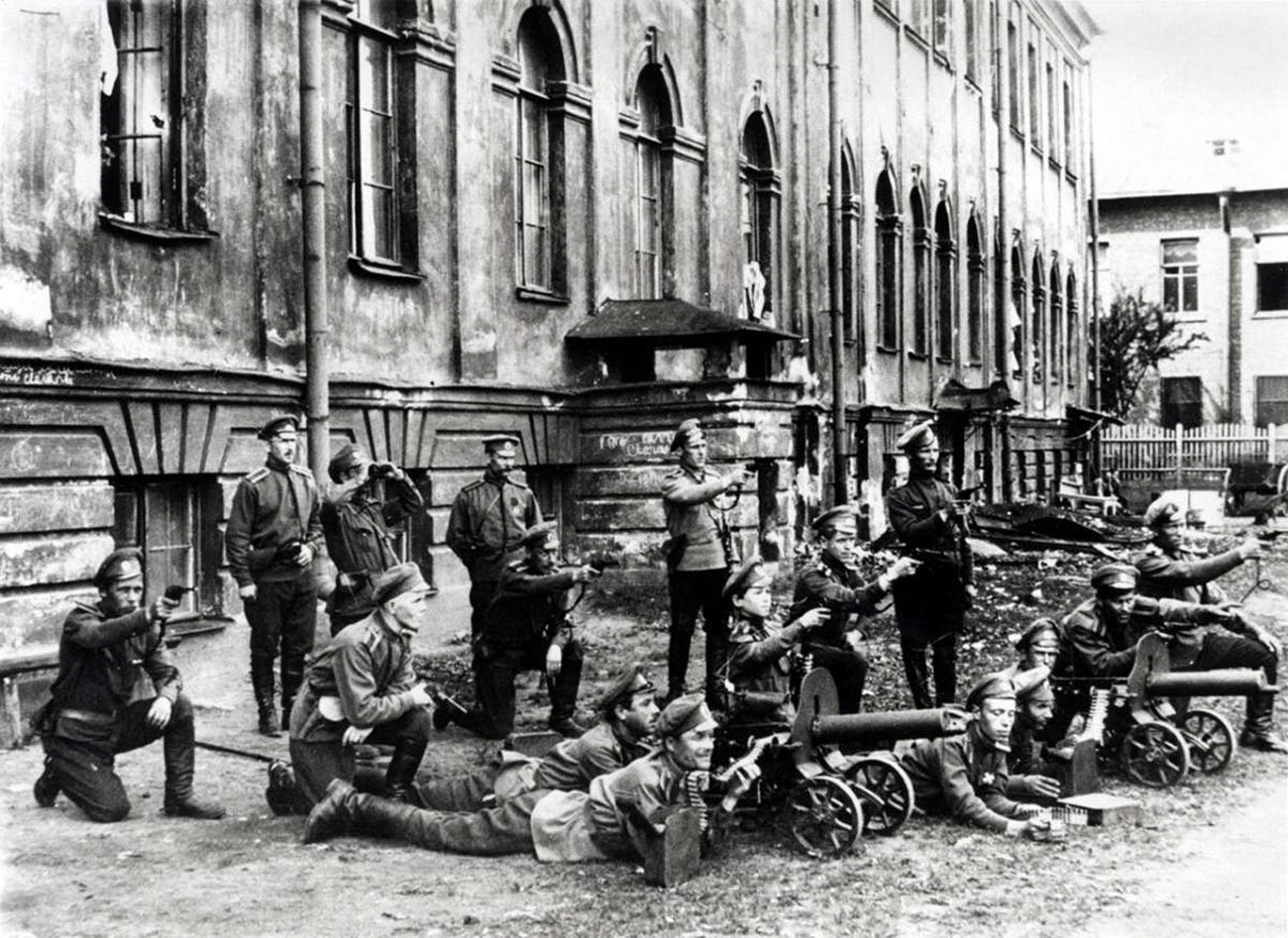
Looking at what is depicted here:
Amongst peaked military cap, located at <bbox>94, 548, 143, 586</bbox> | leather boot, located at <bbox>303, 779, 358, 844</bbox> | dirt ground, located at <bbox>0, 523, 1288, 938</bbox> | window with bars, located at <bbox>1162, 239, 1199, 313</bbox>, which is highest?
window with bars, located at <bbox>1162, 239, 1199, 313</bbox>

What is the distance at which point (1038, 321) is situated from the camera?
111 feet

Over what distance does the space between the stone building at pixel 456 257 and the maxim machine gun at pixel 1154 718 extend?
20.1 ft

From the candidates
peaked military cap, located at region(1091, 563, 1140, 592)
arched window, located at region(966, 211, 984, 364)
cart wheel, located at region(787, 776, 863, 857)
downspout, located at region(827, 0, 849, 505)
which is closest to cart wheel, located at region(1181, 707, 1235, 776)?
peaked military cap, located at region(1091, 563, 1140, 592)

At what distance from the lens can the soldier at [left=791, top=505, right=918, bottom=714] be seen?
8.15 metres

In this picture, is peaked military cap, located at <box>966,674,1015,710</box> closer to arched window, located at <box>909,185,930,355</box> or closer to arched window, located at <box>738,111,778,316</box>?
arched window, located at <box>738,111,778,316</box>

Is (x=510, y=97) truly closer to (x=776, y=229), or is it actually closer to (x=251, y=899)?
(x=776, y=229)

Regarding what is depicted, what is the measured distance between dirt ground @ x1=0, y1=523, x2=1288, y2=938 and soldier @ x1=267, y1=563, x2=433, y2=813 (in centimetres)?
35

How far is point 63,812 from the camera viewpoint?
288 inches

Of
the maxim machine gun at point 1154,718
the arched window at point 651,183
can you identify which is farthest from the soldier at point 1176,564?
the arched window at point 651,183

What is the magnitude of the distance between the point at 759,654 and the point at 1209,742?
3.00 meters

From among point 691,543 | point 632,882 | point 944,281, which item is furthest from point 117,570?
point 944,281

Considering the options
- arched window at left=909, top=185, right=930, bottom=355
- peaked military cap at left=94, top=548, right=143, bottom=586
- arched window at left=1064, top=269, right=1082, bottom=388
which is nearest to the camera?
peaked military cap at left=94, top=548, right=143, bottom=586

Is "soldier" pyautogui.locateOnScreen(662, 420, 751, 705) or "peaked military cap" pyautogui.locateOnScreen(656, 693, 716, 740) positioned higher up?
"soldier" pyautogui.locateOnScreen(662, 420, 751, 705)

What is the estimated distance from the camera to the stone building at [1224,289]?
40.2 m
